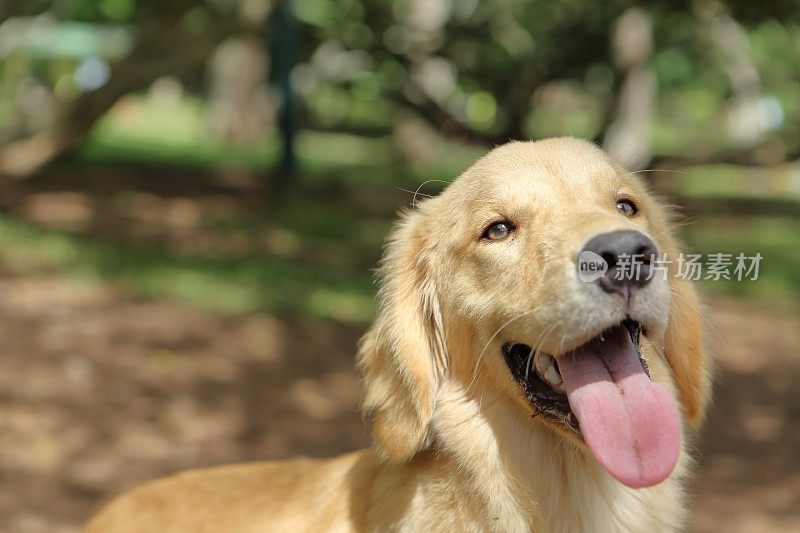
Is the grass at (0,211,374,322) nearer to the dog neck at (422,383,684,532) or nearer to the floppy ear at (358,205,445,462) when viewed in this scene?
the floppy ear at (358,205,445,462)

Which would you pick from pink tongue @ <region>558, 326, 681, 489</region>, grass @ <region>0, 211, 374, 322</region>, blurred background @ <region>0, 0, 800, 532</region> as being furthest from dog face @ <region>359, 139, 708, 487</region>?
grass @ <region>0, 211, 374, 322</region>

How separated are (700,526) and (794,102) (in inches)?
313

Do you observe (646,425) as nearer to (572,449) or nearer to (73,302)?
(572,449)

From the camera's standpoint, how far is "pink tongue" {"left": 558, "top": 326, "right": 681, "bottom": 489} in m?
2.53

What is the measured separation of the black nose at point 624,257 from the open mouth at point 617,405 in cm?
16

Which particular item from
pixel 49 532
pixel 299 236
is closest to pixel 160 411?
pixel 49 532

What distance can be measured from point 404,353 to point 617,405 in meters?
0.74

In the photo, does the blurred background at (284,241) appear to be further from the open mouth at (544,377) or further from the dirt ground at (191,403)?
the open mouth at (544,377)

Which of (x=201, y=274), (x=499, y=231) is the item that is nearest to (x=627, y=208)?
(x=499, y=231)

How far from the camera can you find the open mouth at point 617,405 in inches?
99.8

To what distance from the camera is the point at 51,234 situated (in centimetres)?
955

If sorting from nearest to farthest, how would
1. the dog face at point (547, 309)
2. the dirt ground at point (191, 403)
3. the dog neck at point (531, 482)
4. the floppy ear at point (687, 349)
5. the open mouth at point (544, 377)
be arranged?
the dog face at point (547, 309)
the open mouth at point (544, 377)
the dog neck at point (531, 482)
the floppy ear at point (687, 349)
the dirt ground at point (191, 403)

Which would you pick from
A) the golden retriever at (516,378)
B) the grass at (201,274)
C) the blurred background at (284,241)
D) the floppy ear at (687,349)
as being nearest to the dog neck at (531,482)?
the golden retriever at (516,378)

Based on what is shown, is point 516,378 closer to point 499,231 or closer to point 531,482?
point 531,482
